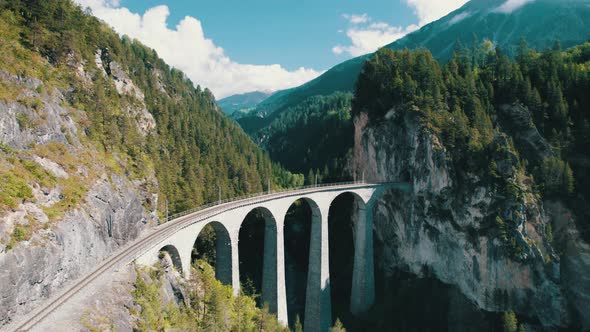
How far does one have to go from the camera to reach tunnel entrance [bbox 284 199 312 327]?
6831 cm

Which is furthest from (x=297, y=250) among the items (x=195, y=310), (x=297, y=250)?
(x=195, y=310)

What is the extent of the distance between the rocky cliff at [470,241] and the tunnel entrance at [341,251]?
244 inches

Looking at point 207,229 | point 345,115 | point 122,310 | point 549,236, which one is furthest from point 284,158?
point 122,310

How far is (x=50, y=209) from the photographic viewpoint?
87.5ft

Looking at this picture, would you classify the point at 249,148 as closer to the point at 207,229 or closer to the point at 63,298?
the point at 207,229

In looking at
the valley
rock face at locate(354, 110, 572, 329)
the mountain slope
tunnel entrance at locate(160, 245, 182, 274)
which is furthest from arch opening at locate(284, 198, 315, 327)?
tunnel entrance at locate(160, 245, 182, 274)

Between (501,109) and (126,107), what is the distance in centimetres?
6707

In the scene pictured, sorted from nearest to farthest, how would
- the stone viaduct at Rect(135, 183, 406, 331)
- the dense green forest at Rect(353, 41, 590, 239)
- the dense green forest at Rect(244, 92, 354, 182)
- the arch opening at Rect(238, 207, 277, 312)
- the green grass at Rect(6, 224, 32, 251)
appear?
the green grass at Rect(6, 224, 32, 251) → the stone viaduct at Rect(135, 183, 406, 331) → the dense green forest at Rect(353, 41, 590, 239) → the arch opening at Rect(238, 207, 277, 312) → the dense green forest at Rect(244, 92, 354, 182)

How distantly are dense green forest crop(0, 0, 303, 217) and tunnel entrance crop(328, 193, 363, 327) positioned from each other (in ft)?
70.1

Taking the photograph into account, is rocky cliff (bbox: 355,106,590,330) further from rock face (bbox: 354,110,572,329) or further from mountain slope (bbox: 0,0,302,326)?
mountain slope (bbox: 0,0,302,326)

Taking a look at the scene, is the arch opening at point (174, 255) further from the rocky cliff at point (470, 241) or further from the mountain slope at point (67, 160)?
the rocky cliff at point (470, 241)

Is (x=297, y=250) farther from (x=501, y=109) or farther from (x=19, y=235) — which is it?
(x=19, y=235)

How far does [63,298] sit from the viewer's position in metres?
21.5

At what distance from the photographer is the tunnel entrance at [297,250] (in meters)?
68.3
